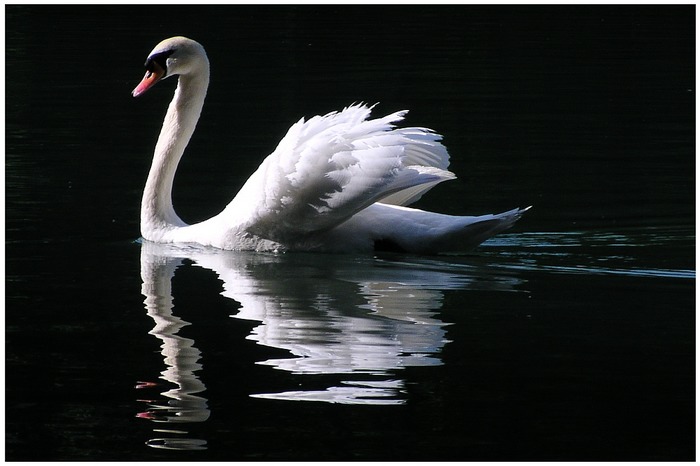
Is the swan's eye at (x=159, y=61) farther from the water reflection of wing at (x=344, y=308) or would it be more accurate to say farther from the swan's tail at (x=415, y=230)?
the swan's tail at (x=415, y=230)

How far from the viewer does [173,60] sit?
10.4 meters

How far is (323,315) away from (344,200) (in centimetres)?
126

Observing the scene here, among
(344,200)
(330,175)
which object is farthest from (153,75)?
(344,200)

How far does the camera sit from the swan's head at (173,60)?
10391mm

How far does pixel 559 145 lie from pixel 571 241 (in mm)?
4546

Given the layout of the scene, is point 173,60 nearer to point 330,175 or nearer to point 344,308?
point 330,175

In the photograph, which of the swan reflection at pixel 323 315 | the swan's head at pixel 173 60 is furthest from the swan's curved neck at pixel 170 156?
the swan reflection at pixel 323 315

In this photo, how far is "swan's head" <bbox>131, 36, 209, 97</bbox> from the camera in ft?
34.1

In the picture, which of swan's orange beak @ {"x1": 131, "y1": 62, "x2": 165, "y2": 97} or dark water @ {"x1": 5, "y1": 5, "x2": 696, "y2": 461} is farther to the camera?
swan's orange beak @ {"x1": 131, "y1": 62, "x2": 165, "y2": 97}

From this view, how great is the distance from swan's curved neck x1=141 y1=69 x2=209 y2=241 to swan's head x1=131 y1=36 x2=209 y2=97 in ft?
0.24

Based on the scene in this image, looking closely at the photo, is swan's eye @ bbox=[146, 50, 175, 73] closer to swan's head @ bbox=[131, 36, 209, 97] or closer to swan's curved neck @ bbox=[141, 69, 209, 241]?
swan's head @ bbox=[131, 36, 209, 97]

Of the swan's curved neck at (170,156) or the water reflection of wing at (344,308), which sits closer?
the water reflection of wing at (344,308)

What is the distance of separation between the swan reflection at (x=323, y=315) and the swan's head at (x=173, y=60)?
1.22 meters

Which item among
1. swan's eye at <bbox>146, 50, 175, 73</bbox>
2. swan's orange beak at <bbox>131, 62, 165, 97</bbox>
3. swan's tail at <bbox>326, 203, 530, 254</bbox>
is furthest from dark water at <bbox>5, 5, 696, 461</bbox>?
swan's eye at <bbox>146, 50, 175, 73</bbox>
